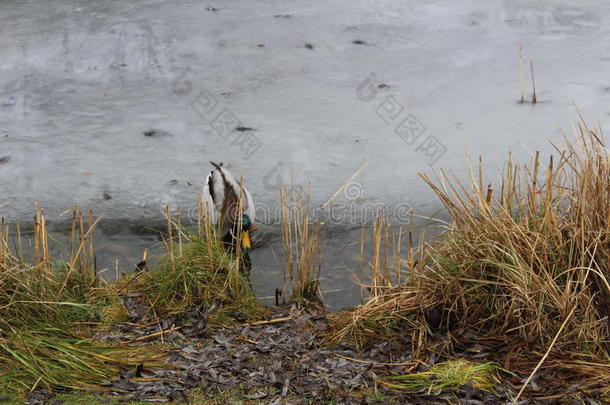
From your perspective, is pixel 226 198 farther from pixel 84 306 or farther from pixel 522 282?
pixel 522 282

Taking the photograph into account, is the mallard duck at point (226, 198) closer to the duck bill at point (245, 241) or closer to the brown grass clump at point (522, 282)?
the duck bill at point (245, 241)

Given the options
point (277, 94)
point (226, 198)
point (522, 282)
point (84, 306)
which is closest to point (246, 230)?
point (226, 198)

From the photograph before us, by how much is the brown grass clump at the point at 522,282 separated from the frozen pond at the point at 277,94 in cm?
200

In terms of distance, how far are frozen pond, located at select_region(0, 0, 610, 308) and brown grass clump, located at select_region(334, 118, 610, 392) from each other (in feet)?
6.57

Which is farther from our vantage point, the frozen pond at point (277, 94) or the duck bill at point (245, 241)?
the frozen pond at point (277, 94)

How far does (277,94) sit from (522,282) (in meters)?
4.42

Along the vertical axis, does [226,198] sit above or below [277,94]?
below

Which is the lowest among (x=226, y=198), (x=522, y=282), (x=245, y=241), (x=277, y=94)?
(x=245, y=241)

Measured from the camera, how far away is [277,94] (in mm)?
7496

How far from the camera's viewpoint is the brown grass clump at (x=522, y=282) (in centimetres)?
347

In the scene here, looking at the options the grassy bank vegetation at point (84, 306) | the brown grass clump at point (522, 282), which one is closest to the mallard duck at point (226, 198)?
the grassy bank vegetation at point (84, 306)

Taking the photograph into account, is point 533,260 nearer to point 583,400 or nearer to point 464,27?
point 583,400

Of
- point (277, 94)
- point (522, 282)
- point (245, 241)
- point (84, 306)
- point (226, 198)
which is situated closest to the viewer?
point (522, 282)

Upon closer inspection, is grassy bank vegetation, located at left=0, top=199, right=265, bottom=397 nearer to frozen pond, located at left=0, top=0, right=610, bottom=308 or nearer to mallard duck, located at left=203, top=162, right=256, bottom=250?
mallard duck, located at left=203, top=162, right=256, bottom=250
